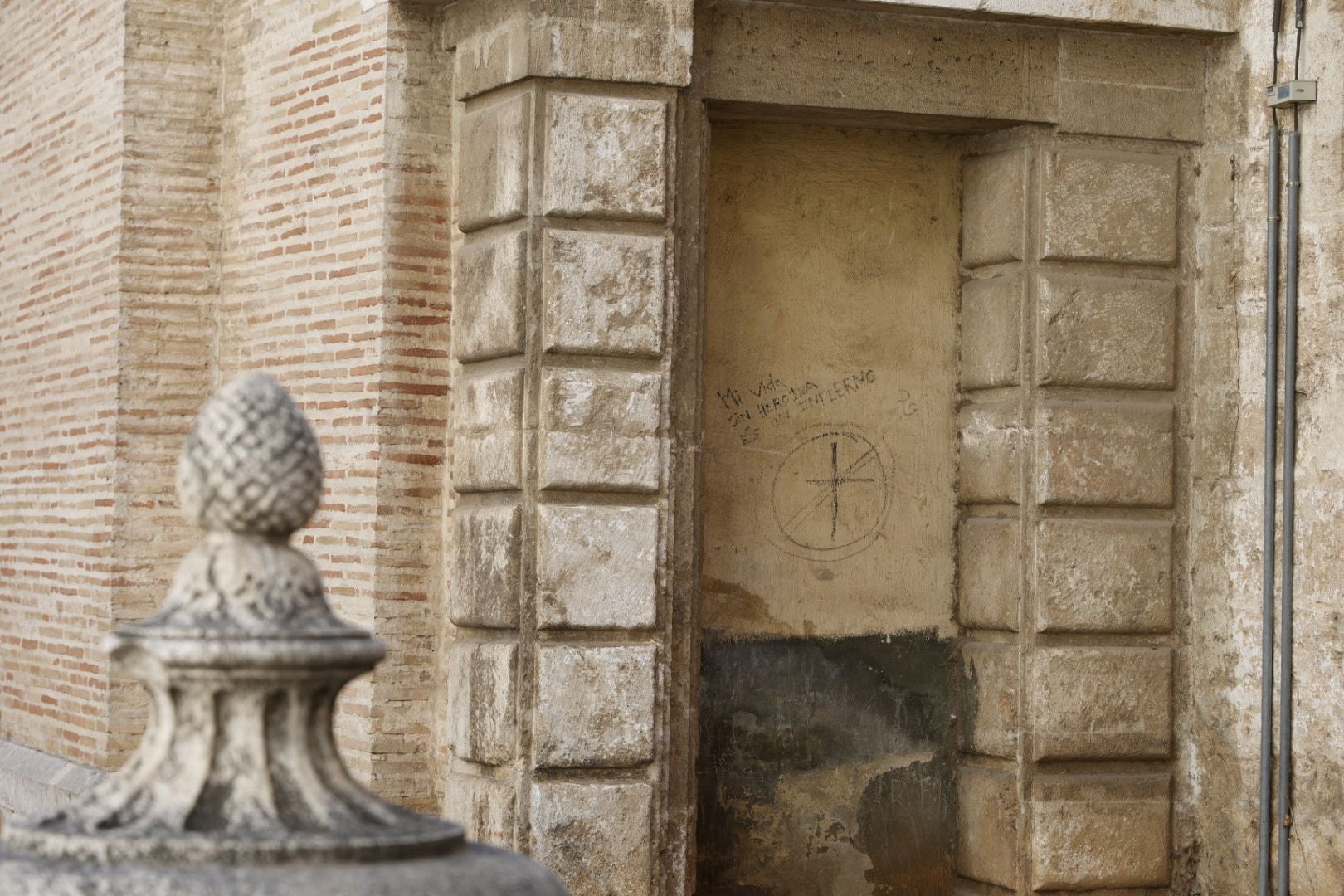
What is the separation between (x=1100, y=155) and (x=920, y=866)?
9.68 ft

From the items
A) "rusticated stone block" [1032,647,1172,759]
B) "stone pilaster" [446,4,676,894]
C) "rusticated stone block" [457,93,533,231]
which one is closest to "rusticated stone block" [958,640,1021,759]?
"rusticated stone block" [1032,647,1172,759]

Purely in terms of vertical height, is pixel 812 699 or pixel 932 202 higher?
pixel 932 202

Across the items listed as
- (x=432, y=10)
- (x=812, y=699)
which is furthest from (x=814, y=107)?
(x=812, y=699)

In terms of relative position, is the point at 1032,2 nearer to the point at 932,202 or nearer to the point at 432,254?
the point at 932,202

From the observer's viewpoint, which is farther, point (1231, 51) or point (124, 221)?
point (124, 221)

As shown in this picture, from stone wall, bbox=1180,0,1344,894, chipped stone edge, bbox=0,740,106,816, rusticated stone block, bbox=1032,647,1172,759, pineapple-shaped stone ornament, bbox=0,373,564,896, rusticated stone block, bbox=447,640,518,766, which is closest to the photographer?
pineapple-shaped stone ornament, bbox=0,373,564,896

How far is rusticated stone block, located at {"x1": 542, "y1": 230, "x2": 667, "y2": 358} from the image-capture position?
24.1 ft

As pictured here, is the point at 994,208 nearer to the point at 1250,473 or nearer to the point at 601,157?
the point at 1250,473

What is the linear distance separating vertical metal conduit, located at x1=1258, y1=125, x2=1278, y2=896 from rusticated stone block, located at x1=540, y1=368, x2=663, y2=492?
238 cm

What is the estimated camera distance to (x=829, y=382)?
8.23 metres

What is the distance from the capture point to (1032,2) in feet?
25.6

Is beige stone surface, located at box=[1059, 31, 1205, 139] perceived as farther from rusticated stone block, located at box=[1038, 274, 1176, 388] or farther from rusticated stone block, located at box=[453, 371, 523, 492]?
rusticated stone block, located at box=[453, 371, 523, 492]

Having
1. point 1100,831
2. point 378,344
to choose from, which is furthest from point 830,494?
point 378,344

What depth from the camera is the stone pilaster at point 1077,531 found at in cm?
788
